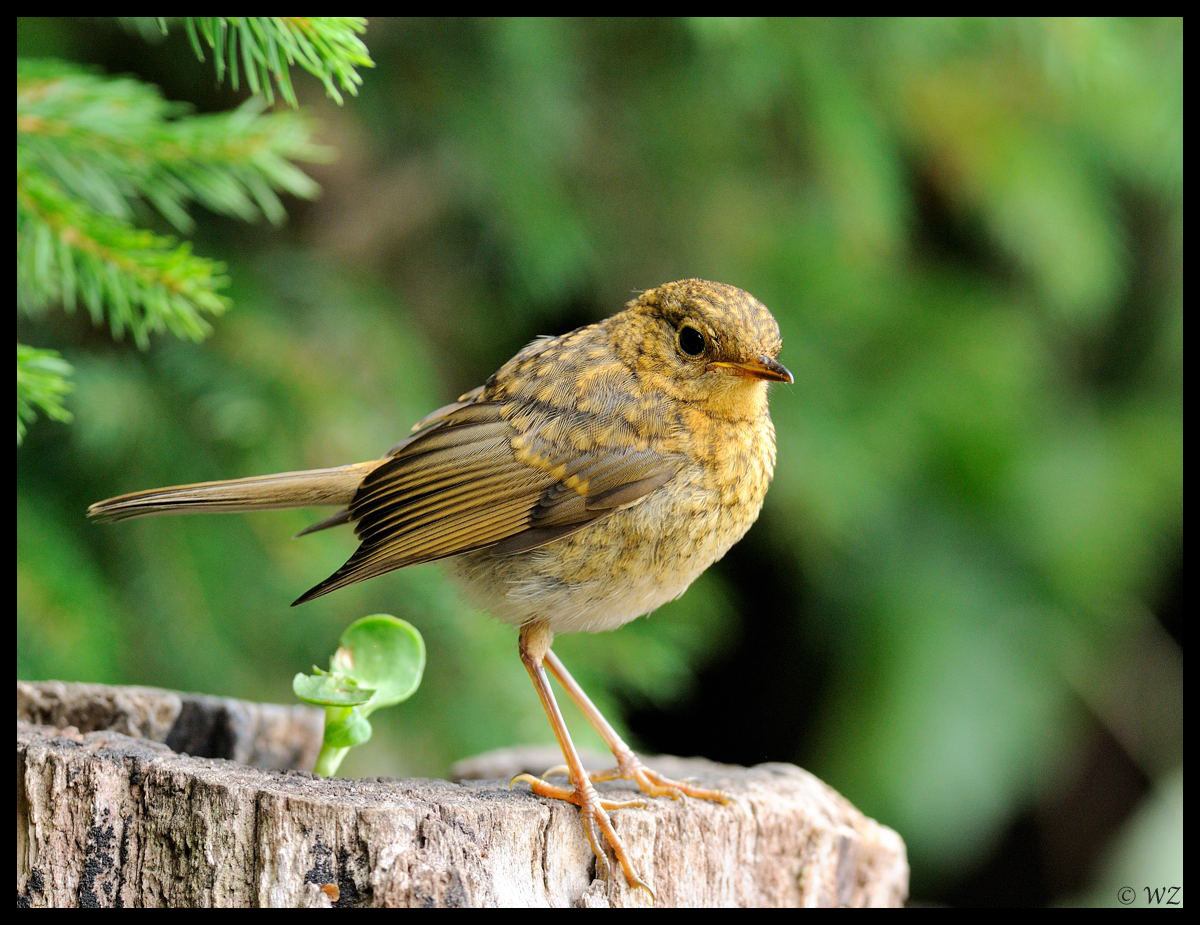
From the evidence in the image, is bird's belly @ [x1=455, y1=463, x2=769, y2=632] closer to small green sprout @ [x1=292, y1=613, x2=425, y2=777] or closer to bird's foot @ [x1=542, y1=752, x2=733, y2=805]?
small green sprout @ [x1=292, y1=613, x2=425, y2=777]

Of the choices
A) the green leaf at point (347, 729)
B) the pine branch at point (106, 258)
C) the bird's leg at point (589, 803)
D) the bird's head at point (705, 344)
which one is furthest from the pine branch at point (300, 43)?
the bird's leg at point (589, 803)

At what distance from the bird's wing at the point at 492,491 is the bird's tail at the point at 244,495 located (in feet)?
0.23

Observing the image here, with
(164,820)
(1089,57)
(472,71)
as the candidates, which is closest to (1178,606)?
(1089,57)

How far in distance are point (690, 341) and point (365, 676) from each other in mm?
1208

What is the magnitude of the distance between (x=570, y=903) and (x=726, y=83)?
3.03 meters

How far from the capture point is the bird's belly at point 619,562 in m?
3.10

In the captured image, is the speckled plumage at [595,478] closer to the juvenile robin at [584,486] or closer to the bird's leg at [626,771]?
the juvenile robin at [584,486]

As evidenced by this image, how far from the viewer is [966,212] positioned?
5.50 metres

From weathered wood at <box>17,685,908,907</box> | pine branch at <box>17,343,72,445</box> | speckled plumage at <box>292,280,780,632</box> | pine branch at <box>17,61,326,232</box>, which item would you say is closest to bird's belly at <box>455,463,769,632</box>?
speckled plumage at <box>292,280,780,632</box>

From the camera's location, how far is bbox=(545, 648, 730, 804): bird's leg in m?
3.13

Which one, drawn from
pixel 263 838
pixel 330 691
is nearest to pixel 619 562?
pixel 330 691

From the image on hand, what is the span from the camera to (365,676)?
304 cm

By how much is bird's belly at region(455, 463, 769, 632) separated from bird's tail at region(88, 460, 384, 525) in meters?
0.42

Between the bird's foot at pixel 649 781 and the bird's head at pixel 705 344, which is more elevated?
the bird's head at pixel 705 344
